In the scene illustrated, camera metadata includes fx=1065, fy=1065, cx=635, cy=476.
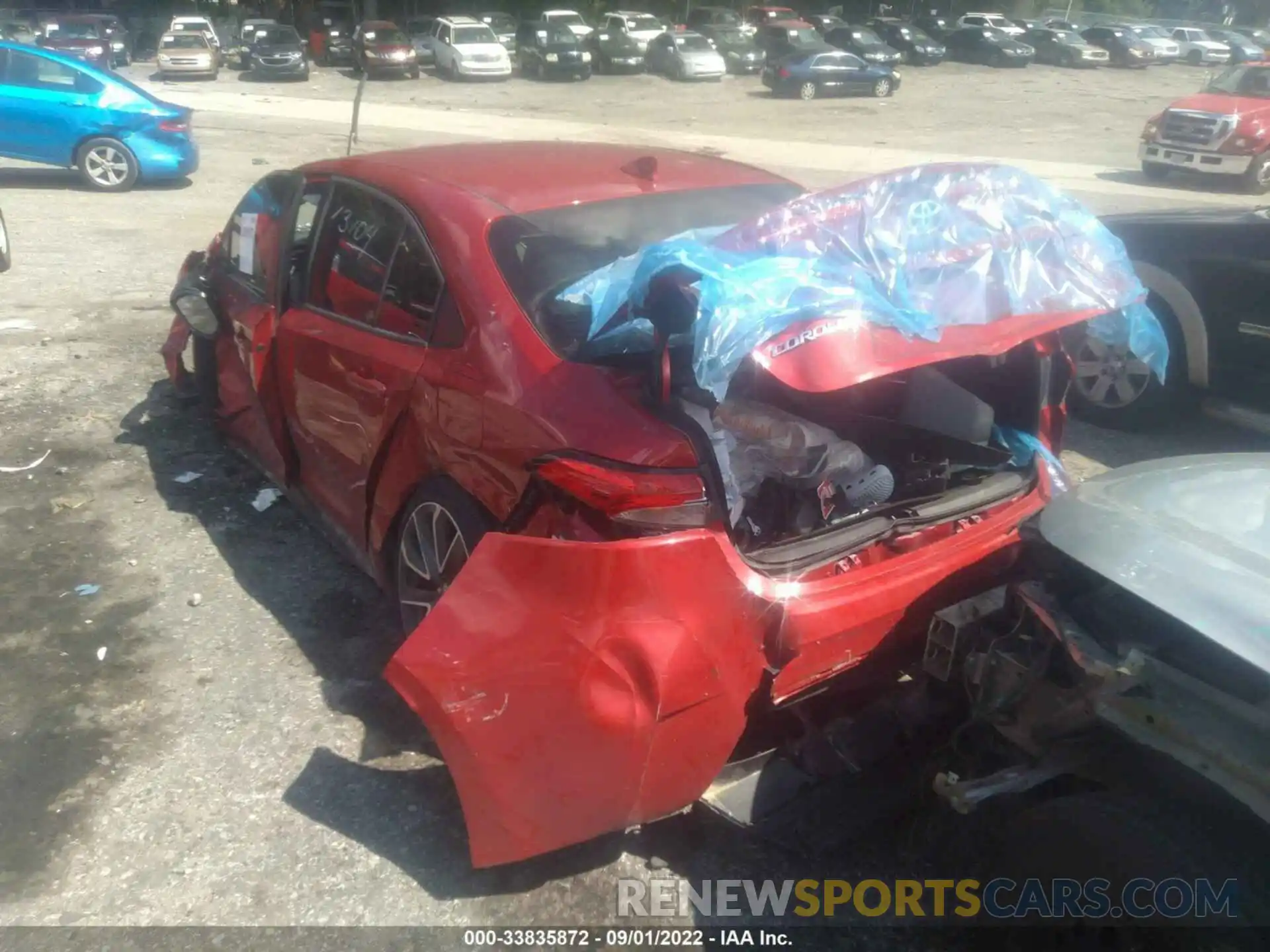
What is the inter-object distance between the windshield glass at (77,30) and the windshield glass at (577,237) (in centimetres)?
3303

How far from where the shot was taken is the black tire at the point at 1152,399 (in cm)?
579

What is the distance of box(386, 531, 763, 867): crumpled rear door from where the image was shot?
2420mm

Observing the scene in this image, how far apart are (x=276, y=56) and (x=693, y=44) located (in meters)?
12.0

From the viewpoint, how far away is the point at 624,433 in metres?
2.63

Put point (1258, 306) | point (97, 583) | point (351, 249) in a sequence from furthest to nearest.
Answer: point (1258, 306)
point (97, 583)
point (351, 249)

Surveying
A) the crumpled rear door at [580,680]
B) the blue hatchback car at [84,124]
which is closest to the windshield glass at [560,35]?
the blue hatchback car at [84,124]

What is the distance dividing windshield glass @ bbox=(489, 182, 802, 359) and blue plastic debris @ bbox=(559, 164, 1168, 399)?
93mm

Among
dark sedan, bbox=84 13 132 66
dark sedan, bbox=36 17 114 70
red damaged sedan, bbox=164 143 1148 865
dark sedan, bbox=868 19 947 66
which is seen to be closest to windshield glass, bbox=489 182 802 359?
red damaged sedan, bbox=164 143 1148 865

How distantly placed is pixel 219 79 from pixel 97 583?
98.2 ft

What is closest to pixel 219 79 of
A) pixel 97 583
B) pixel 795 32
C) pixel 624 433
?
pixel 795 32

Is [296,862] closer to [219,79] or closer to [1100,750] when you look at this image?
[1100,750]

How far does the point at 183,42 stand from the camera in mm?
29344

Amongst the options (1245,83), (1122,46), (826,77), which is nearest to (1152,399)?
(1245,83)

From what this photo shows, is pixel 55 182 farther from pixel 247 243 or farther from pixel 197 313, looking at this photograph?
pixel 247 243
